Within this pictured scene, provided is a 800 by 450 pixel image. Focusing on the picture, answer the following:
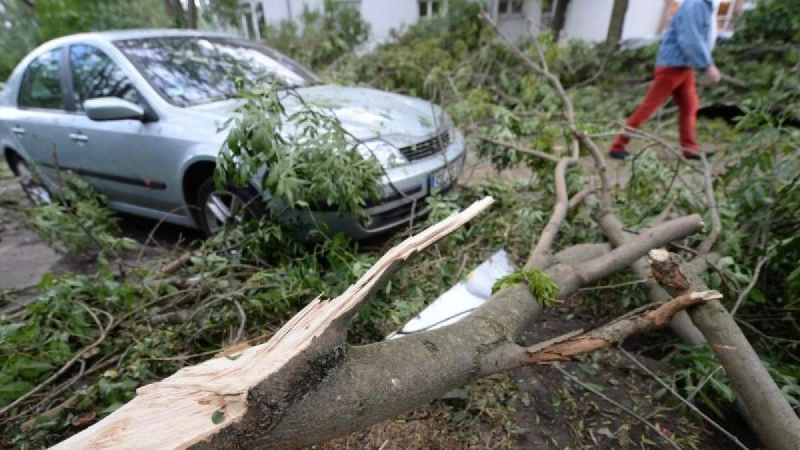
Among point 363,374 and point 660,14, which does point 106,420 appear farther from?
point 660,14

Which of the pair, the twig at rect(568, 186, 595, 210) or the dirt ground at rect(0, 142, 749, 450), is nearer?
the dirt ground at rect(0, 142, 749, 450)

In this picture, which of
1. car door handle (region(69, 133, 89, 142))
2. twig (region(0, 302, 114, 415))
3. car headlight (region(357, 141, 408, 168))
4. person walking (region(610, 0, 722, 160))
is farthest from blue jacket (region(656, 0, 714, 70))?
car door handle (region(69, 133, 89, 142))

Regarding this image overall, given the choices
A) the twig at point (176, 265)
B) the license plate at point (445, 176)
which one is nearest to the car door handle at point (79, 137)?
the twig at point (176, 265)

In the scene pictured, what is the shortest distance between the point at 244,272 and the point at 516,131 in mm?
2257

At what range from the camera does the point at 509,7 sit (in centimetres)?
1455

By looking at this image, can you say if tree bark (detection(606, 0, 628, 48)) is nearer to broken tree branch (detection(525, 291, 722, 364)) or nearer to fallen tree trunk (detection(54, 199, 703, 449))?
broken tree branch (detection(525, 291, 722, 364))

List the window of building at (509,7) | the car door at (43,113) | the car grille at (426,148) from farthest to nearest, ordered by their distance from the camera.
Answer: the window of building at (509,7) → the car door at (43,113) → the car grille at (426,148)

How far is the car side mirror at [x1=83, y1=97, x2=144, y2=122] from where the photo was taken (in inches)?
117

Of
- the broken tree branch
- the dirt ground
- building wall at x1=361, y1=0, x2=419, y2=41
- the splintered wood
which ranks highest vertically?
building wall at x1=361, y1=0, x2=419, y2=41

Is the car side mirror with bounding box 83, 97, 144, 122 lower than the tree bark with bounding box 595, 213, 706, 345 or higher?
higher

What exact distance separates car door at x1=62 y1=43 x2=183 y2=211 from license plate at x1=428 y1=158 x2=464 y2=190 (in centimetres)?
181

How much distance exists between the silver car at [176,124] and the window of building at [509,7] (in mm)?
12601

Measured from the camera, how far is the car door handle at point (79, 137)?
3518mm

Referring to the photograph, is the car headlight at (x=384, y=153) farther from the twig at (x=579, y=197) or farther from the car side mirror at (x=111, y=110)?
the car side mirror at (x=111, y=110)
